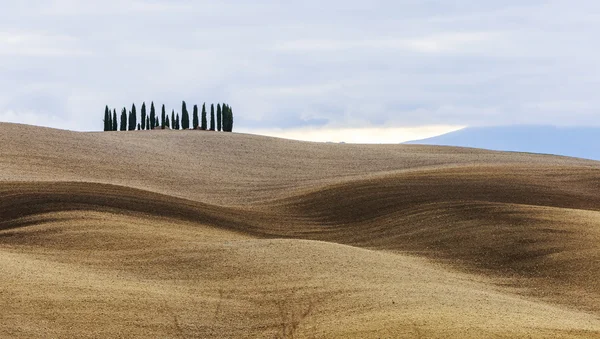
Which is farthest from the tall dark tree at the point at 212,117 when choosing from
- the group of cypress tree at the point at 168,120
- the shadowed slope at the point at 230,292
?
the shadowed slope at the point at 230,292

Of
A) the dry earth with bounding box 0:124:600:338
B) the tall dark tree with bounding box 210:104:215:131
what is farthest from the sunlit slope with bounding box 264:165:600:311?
the tall dark tree with bounding box 210:104:215:131

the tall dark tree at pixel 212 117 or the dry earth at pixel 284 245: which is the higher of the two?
the tall dark tree at pixel 212 117

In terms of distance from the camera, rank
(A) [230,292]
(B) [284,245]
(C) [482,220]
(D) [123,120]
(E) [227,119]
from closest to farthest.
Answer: (A) [230,292]
(B) [284,245]
(C) [482,220]
(D) [123,120]
(E) [227,119]

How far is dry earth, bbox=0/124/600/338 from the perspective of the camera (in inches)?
619

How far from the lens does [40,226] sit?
2320 cm

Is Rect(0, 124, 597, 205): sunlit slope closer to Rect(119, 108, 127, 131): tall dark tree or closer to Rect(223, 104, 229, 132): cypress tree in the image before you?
Rect(223, 104, 229, 132): cypress tree

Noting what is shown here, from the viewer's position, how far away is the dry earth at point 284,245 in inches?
619

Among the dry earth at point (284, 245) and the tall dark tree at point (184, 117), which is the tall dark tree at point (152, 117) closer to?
the tall dark tree at point (184, 117)

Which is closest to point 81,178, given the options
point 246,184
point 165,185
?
point 165,185

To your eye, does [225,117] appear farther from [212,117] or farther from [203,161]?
[203,161]

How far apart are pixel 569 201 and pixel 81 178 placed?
1543 cm

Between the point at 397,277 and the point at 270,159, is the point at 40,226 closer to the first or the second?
the point at 397,277

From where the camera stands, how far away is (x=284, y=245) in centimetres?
2084

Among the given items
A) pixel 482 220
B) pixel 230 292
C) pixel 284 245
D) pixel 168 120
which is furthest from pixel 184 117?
pixel 230 292
